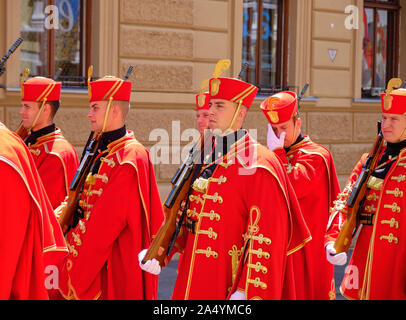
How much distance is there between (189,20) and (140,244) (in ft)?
15.9

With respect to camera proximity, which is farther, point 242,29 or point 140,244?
point 242,29

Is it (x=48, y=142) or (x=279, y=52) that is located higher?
(x=279, y=52)

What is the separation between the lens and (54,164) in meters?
5.91

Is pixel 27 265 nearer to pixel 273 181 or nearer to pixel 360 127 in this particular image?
pixel 273 181

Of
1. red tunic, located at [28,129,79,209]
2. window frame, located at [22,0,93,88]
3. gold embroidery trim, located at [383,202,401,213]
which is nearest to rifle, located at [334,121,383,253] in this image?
gold embroidery trim, located at [383,202,401,213]

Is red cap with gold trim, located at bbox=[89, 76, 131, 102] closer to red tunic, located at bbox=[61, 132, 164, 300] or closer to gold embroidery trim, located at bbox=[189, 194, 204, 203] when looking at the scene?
red tunic, located at bbox=[61, 132, 164, 300]

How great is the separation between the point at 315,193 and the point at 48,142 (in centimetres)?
217

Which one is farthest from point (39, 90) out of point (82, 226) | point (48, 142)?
point (82, 226)

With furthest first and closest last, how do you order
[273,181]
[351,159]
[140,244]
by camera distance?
[351,159]
[140,244]
[273,181]

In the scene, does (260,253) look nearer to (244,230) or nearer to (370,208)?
(244,230)

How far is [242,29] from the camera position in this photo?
990 centimetres

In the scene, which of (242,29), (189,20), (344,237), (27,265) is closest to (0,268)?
(27,265)

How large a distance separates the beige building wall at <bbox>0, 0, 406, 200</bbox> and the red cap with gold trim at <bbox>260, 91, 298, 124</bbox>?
3.31 metres

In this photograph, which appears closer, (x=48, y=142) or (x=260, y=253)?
(x=260, y=253)
